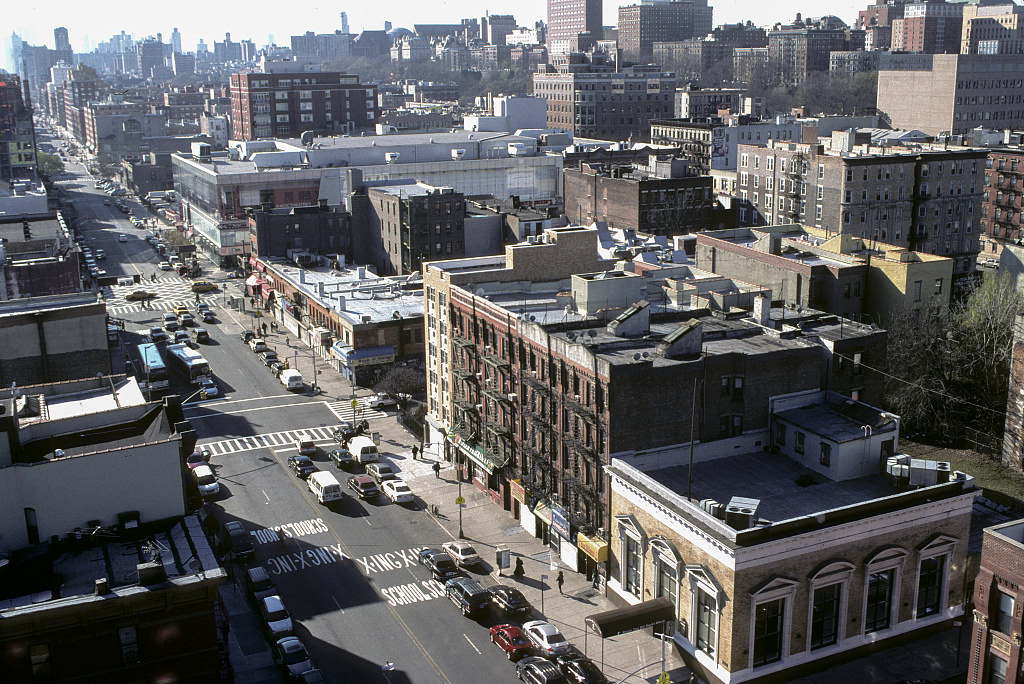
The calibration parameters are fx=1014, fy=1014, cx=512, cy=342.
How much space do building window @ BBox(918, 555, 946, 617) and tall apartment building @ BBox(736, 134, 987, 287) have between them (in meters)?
61.8

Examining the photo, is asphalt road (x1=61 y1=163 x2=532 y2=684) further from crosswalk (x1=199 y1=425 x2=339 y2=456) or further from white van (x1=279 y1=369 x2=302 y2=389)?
white van (x1=279 y1=369 x2=302 y2=389)

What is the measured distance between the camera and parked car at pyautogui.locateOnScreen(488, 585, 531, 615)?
184ft

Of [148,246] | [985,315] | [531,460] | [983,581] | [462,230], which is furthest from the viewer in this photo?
[148,246]

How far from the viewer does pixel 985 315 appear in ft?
273

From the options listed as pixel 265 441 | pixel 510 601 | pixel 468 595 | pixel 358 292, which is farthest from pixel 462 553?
pixel 358 292

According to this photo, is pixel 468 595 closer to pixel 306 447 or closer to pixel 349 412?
pixel 306 447

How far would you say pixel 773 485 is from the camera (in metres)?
54.6

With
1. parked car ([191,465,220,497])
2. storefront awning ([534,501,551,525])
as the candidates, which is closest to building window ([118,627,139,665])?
storefront awning ([534,501,551,525])

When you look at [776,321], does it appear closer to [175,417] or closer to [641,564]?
[641,564]

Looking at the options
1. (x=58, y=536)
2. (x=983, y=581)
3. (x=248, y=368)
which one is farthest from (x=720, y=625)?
(x=248, y=368)

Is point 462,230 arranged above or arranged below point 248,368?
above

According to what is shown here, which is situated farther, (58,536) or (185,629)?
(58,536)

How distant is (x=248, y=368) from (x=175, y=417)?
56.9 m

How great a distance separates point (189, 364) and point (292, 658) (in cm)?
5877
